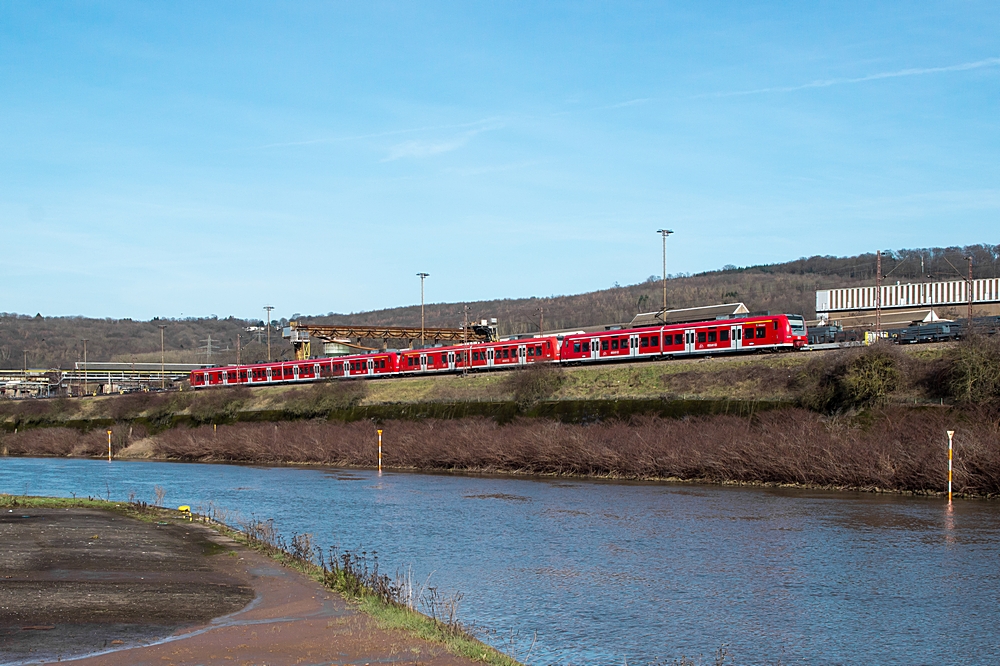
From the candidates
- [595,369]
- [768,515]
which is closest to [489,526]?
[768,515]

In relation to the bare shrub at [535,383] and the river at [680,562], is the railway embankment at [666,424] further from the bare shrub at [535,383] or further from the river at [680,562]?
the river at [680,562]

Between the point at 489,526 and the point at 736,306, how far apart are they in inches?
2352

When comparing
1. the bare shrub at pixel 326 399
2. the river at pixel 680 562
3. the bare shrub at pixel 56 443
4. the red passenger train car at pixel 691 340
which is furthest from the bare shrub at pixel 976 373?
the bare shrub at pixel 56 443

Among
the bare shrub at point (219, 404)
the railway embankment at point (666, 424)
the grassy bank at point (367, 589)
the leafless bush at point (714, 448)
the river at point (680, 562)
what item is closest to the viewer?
the grassy bank at point (367, 589)

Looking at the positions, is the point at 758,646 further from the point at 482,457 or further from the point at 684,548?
the point at 482,457

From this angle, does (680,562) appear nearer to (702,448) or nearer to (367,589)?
(367,589)

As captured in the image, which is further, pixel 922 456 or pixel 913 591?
pixel 922 456

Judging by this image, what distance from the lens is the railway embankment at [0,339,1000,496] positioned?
128ft

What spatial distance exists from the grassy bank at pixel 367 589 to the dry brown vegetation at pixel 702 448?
70.4ft

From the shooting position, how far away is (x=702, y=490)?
132ft

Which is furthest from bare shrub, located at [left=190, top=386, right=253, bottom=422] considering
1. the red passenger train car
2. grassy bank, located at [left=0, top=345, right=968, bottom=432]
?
the red passenger train car

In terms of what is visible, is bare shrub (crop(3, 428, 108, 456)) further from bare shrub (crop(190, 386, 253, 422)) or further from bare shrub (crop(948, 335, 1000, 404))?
bare shrub (crop(948, 335, 1000, 404))

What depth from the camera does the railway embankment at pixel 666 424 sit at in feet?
128

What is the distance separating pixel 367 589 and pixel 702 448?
93.0ft
